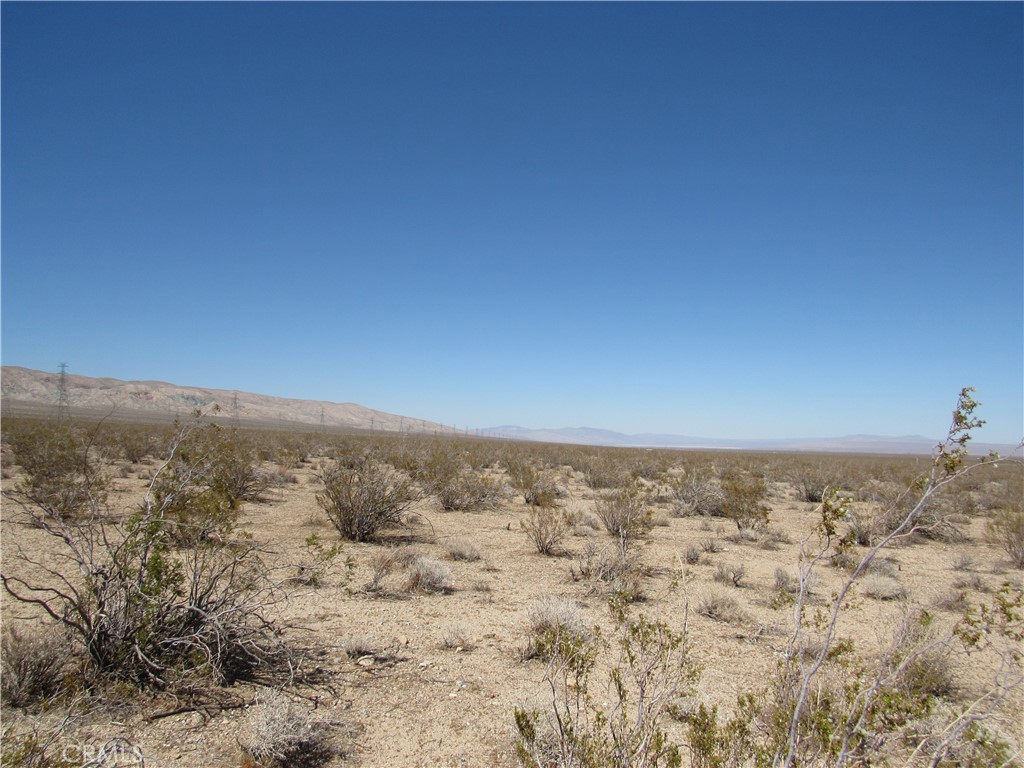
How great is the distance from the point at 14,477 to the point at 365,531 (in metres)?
11.6

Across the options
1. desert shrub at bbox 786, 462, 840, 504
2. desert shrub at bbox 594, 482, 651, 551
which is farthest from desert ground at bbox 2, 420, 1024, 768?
desert shrub at bbox 786, 462, 840, 504

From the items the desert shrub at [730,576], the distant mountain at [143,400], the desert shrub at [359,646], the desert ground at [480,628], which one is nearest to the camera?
the desert ground at [480,628]

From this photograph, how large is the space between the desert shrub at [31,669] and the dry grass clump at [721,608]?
6691 mm

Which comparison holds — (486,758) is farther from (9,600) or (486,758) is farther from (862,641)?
(9,600)

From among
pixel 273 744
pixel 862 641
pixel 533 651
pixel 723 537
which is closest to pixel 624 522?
pixel 723 537

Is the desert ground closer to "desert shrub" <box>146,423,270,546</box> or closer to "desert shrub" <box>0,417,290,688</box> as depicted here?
"desert shrub" <box>0,417,290,688</box>

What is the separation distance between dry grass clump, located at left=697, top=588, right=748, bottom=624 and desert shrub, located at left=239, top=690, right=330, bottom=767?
4.97 metres

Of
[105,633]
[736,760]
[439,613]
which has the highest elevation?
[736,760]

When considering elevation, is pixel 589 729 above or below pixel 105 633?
below

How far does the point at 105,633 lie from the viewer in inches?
161

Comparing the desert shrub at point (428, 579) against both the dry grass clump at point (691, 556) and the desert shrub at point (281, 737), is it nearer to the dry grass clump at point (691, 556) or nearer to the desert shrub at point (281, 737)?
the desert shrub at point (281, 737)

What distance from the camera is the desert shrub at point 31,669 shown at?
3.71 m

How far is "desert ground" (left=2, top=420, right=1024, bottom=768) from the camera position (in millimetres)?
3658
